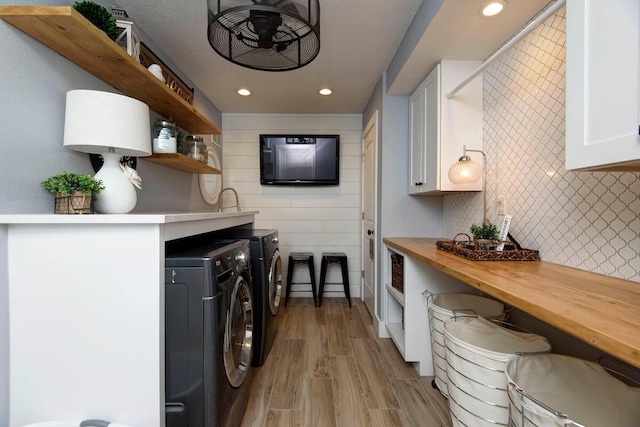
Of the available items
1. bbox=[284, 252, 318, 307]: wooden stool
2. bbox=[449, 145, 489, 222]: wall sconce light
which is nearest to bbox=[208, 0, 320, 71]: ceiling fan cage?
bbox=[449, 145, 489, 222]: wall sconce light

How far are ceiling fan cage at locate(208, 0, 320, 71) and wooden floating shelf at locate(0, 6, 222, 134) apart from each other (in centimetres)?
43

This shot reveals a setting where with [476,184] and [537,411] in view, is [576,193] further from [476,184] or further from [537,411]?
[537,411]

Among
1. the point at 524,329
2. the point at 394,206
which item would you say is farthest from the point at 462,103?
the point at 524,329

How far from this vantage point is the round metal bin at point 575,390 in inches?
34.0

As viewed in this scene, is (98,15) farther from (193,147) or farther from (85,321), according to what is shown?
(85,321)

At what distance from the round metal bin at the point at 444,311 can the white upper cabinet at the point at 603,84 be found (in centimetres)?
94

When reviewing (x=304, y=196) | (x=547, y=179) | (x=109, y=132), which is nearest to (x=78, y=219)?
(x=109, y=132)

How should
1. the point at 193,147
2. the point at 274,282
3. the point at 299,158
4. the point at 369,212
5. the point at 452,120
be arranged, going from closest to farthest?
the point at 452,120, the point at 193,147, the point at 274,282, the point at 369,212, the point at 299,158

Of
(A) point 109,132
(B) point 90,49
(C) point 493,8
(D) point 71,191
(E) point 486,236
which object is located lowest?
(E) point 486,236

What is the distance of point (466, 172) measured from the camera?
1646 millimetres

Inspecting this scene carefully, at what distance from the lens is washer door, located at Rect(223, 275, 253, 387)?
1234 mm

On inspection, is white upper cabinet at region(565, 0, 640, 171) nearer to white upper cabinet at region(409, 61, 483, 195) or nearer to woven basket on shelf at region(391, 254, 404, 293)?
white upper cabinet at region(409, 61, 483, 195)

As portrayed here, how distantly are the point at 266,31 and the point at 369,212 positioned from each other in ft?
6.77

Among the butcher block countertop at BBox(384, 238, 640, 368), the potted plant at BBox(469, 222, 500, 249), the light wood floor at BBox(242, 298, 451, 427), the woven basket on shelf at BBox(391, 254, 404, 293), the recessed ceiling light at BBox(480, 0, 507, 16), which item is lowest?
the light wood floor at BBox(242, 298, 451, 427)
